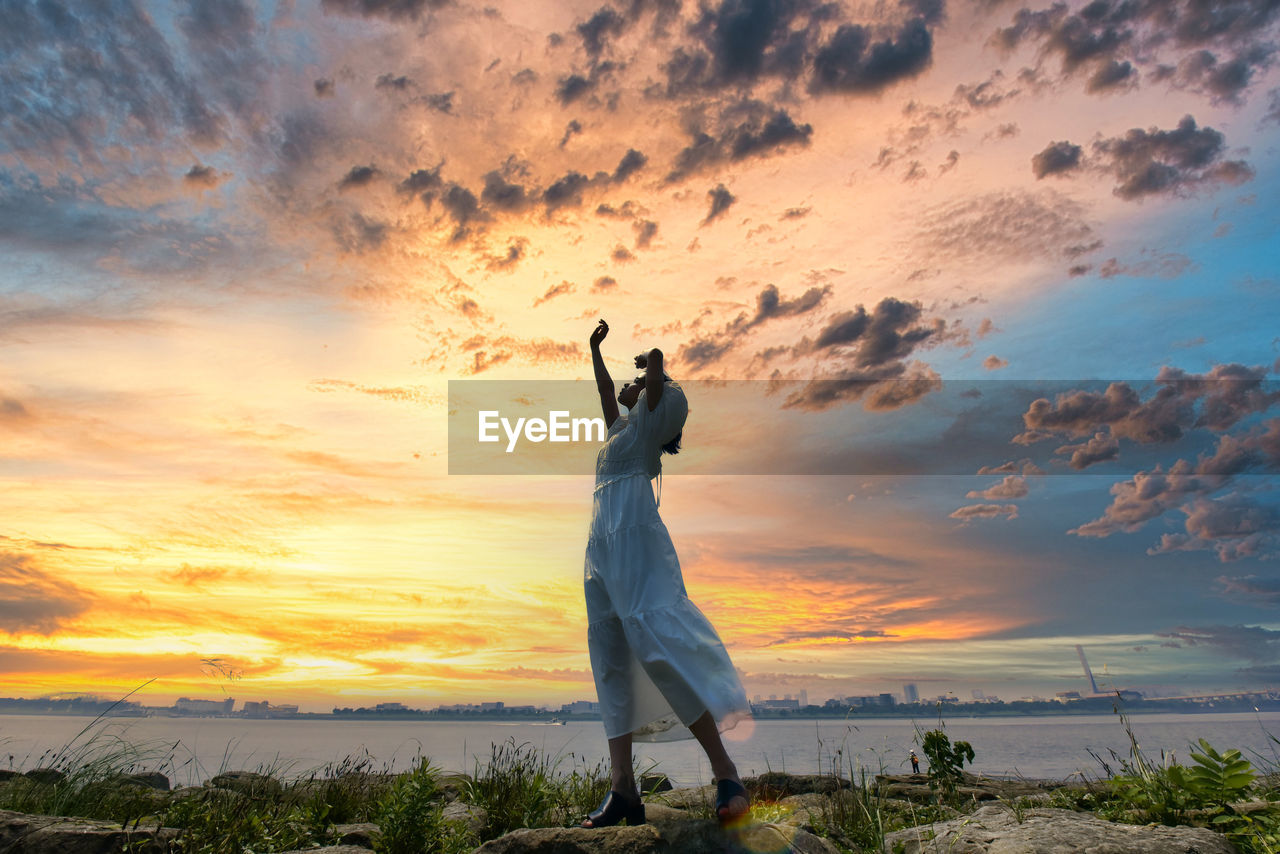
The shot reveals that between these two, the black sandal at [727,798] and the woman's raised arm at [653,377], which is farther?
the woman's raised arm at [653,377]

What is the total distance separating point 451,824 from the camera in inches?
194

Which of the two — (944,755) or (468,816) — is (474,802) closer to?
(468,816)

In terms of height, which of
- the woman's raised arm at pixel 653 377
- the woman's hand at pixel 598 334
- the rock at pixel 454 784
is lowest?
the rock at pixel 454 784

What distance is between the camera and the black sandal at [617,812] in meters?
4.09

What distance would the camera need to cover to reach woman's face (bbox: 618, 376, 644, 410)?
4918 millimetres

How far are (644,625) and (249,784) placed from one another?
16.4 feet

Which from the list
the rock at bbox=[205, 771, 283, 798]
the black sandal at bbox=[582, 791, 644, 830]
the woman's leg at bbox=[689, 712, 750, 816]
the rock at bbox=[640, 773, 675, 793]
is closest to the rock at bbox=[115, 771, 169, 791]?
the rock at bbox=[205, 771, 283, 798]

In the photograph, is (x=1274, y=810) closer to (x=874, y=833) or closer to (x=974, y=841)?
(x=974, y=841)

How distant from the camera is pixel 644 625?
4141mm

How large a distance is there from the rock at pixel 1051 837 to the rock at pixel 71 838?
4.18 m

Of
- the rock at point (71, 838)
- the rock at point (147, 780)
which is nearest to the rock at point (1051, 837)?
the rock at point (71, 838)

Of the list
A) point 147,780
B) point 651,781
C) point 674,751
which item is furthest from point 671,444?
point 674,751

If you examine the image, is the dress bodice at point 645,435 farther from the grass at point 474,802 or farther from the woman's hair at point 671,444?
the grass at point 474,802

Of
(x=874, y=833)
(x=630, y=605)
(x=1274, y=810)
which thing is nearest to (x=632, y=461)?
(x=630, y=605)
